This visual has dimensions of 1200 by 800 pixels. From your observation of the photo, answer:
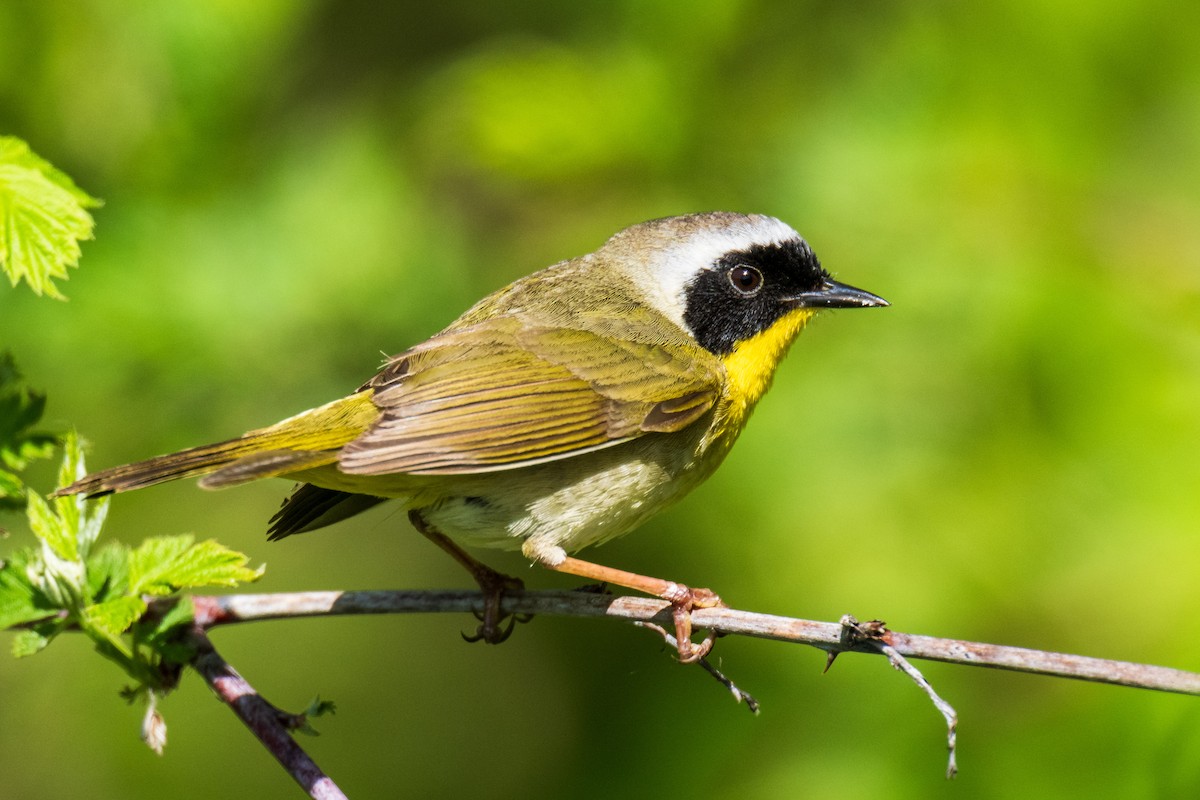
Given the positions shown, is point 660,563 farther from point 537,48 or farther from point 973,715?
point 537,48

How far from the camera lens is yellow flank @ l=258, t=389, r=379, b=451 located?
8.76 feet

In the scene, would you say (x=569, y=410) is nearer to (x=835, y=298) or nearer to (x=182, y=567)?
(x=835, y=298)

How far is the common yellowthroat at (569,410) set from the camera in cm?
275

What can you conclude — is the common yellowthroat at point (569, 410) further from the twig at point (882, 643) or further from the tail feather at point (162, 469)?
the twig at point (882, 643)

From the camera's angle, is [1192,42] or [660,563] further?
[660,563]

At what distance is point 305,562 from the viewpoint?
587 cm

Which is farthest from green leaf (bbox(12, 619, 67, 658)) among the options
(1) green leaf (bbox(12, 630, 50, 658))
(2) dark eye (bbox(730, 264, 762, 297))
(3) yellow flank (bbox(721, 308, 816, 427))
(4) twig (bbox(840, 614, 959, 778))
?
(2) dark eye (bbox(730, 264, 762, 297))

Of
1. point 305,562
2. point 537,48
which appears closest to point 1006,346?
point 537,48

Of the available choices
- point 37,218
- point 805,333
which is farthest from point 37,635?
point 805,333

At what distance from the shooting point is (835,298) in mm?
3521

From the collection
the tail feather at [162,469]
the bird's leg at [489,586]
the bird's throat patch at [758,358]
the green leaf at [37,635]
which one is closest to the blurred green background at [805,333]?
the bird's throat patch at [758,358]

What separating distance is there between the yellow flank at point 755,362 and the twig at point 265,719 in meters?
1.50

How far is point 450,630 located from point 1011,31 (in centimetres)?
361

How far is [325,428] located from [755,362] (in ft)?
4.18
